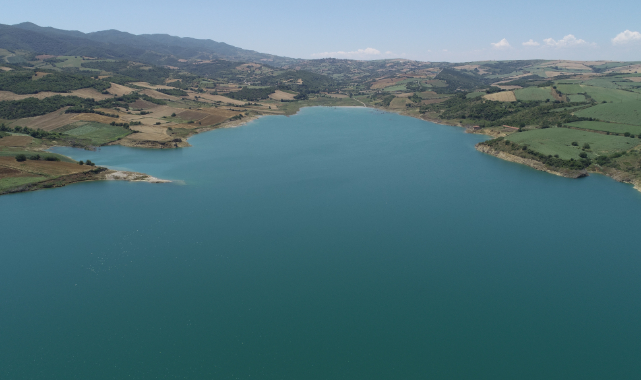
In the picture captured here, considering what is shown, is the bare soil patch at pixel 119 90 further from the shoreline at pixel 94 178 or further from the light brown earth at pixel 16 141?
the shoreline at pixel 94 178

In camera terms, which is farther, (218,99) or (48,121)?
(218,99)

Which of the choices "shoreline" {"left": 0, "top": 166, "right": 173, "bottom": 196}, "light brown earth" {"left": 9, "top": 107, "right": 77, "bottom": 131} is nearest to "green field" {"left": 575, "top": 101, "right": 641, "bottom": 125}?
"shoreline" {"left": 0, "top": 166, "right": 173, "bottom": 196}

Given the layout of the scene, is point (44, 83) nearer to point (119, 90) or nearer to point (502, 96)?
point (119, 90)

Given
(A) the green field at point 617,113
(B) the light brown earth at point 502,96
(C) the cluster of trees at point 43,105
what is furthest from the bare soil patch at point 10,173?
(B) the light brown earth at point 502,96

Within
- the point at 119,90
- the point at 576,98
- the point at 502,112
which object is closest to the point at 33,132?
the point at 119,90

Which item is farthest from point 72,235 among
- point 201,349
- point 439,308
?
point 439,308

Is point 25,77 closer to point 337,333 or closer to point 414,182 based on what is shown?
point 414,182
